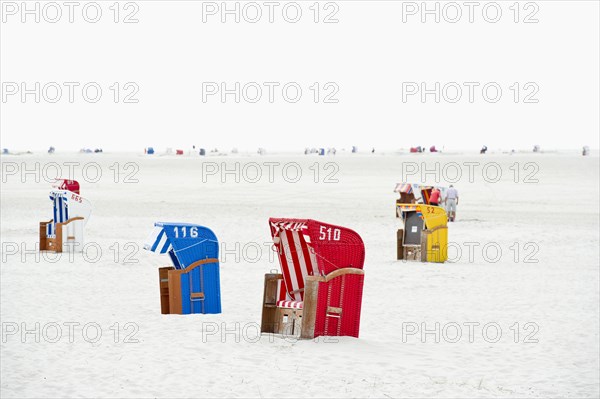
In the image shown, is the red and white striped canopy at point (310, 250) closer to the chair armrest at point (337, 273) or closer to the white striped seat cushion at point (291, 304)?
the chair armrest at point (337, 273)

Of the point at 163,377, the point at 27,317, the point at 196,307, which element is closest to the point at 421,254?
the point at 196,307

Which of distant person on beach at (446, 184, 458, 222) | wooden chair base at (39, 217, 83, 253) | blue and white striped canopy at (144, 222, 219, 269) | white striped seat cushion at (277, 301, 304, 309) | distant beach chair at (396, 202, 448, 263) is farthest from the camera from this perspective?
distant person on beach at (446, 184, 458, 222)

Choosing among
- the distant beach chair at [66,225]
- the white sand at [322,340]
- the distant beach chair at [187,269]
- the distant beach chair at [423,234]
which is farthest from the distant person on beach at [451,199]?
the distant beach chair at [187,269]

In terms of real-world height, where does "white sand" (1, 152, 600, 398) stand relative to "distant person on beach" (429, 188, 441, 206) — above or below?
→ below

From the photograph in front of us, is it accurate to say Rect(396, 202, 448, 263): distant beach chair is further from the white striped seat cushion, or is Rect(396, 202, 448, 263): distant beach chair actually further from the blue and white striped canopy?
the white striped seat cushion

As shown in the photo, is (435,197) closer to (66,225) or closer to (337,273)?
(66,225)

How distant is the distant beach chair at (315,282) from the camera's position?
9.79m

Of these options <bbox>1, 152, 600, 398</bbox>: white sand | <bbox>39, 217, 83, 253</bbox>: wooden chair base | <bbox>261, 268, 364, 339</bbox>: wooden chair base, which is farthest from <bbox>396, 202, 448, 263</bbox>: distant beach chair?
<bbox>261, 268, 364, 339</bbox>: wooden chair base

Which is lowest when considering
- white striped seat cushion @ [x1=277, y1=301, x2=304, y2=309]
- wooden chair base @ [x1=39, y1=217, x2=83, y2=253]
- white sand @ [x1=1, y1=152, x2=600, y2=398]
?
white sand @ [x1=1, y1=152, x2=600, y2=398]

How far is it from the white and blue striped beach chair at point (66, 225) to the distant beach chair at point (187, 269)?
26.5ft

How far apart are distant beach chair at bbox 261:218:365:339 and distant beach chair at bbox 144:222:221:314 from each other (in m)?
1.33

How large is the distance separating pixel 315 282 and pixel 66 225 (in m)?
10.7

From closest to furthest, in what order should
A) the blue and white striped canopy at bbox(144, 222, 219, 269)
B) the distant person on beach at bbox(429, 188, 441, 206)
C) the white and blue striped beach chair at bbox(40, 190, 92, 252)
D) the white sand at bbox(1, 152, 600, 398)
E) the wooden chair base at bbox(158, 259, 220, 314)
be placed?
the white sand at bbox(1, 152, 600, 398)
the blue and white striped canopy at bbox(144, 222, 219, 269)
the wooden chair base at bbox(158, 259, 220, 314)
the white and blue striped beach chair at bbox(40, 190, 92, 252)
the distant person on beach at bbox(429, 188, 441, 206)

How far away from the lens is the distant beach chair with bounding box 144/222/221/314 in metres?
11.1
